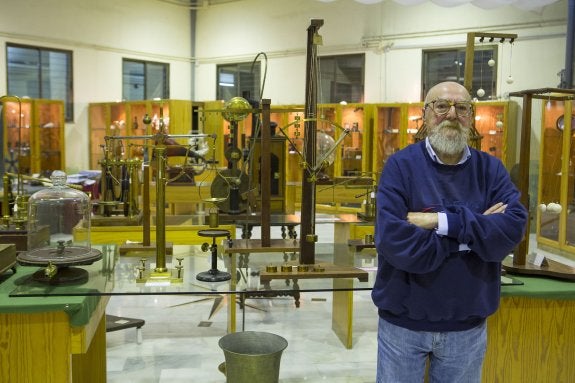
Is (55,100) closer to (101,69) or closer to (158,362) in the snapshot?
(101,69)

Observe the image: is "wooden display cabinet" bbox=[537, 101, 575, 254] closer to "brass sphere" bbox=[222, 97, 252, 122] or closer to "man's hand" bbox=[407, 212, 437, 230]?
"brass sphere" bbox=[222, 97, 252, 122]

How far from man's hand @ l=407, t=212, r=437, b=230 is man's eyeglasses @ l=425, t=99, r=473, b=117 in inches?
16.2

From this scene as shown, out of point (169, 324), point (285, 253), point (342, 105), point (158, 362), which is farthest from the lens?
point (342, 105)

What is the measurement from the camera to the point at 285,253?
132 inches

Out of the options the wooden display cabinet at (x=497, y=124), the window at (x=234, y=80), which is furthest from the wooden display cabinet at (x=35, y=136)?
the wooden display cabinet at (x=497, y=124)

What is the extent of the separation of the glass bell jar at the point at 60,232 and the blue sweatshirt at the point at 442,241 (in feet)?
4.65

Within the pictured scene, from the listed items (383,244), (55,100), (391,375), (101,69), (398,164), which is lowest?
(391,375)

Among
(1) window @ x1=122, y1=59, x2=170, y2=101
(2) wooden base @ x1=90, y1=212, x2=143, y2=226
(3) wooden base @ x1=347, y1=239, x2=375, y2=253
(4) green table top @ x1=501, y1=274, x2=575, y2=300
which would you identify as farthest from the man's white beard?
(1) window @ x1=122, y1=59, x2=170, y2=101

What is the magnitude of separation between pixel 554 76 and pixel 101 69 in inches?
333

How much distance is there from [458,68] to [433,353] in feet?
30.2

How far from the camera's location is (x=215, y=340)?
4.67m

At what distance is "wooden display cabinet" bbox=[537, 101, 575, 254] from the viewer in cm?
814

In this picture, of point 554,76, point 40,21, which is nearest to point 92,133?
point 40,21

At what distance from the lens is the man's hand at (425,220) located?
212 cm
